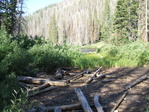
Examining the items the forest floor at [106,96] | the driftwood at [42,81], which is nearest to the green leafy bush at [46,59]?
the driftwood at [42,81]

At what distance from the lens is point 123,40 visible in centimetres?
2186

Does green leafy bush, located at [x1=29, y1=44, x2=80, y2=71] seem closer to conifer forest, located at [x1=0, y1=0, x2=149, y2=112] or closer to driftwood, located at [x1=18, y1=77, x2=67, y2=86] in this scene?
conifer forest, located at [x1=0, y1=0, x2=149, y2=112]

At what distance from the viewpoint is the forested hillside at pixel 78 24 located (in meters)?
63.4

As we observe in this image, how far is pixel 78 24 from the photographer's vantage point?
265ft

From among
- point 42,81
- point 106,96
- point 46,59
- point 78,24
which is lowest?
point 106,96

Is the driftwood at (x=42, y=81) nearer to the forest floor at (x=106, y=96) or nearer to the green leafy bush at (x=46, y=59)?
the forest floor at (x=106, y=96)

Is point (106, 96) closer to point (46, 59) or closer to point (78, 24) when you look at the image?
point (46, 59)

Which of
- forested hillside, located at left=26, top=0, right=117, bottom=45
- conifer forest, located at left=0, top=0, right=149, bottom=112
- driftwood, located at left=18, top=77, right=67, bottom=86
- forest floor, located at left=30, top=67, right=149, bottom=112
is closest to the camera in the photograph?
conifer forest, located at left=0, top=0, right=149, bottom=112

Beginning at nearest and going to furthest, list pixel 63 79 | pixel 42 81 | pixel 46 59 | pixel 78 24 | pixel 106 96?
1. pixel 106 96
2. pixel 42 81
3. pixel 63 79
4. pixel 46 59
5. pixel 78 24

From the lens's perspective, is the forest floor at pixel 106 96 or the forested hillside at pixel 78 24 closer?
the forest floor at pixel 106 96

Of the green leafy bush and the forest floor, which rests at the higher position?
the green leafy bush

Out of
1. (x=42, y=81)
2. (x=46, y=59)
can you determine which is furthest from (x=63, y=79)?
(x=46, y=59)

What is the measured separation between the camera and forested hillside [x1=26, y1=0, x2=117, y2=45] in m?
63.4

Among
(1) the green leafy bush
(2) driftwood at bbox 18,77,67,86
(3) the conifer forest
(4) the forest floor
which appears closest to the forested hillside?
(3) the conifer forest
